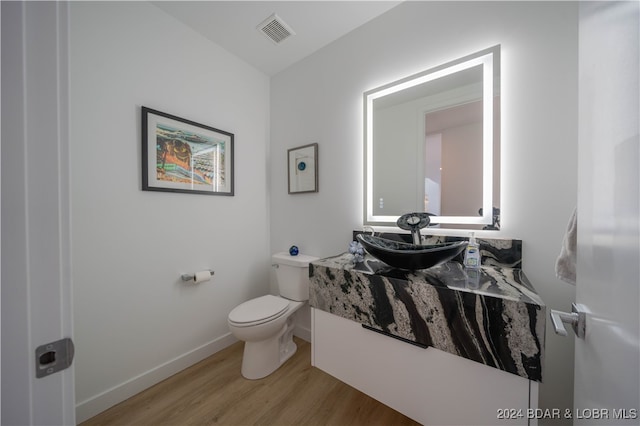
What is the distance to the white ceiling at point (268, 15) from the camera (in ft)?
4.87

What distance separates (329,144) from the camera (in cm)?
182

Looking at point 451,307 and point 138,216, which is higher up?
point 138,216

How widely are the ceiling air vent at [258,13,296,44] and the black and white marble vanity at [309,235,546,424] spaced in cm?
174

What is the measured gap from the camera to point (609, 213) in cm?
43

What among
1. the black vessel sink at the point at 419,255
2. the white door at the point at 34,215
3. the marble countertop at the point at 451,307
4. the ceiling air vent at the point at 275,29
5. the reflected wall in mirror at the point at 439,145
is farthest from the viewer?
the ceiling air vent at the point at 275,29

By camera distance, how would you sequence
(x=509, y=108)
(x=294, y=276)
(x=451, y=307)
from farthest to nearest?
(x=294, y=276) < (x=509, y=108) < (x=451, y=307)

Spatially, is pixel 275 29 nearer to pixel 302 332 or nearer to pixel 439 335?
pixel 439 335

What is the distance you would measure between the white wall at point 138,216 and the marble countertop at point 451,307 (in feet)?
3.69

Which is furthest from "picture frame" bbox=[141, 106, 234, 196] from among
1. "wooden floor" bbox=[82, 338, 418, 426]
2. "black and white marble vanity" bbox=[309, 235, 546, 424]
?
"wooden floor" bbox=[82, 338, 418, 426]

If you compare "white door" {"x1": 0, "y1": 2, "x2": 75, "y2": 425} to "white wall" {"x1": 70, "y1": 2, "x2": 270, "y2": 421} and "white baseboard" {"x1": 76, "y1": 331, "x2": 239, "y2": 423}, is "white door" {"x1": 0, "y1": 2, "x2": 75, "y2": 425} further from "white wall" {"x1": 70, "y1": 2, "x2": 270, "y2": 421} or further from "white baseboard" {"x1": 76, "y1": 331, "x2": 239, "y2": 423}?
"white baseboard" {"x1": 76, "y1": 331, "x2": 239, "y2": 423}

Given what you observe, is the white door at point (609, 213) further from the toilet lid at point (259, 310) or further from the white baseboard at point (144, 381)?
the white baseboard at point (144, 381)

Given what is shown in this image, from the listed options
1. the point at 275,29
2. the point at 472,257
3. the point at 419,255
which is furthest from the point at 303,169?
the point at 472,257

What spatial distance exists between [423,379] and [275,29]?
231 centimetres

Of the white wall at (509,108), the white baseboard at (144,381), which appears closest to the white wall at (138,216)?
the white baseboard at (144,381)
